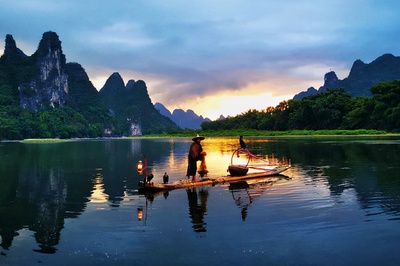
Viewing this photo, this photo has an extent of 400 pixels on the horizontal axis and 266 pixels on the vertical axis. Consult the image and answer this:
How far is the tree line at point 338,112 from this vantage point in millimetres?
81125

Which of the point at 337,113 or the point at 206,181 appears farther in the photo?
the point at 337,113

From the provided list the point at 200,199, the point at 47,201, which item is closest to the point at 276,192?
the point at 200,199

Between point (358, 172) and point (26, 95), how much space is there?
636ft

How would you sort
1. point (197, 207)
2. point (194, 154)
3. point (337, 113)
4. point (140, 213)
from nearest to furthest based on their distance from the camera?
1. point (140, 213)
2. point (197, 207)
3. point (194, 154)
4. point (337, 113)

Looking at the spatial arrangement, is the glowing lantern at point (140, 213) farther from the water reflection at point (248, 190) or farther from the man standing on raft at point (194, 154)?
the man standing on raft at point (194, 154)

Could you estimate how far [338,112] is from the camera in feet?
323

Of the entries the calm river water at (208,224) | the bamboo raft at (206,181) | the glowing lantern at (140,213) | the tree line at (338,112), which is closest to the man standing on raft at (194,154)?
the bamboo raft at (206,181)

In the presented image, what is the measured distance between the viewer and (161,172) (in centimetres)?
2353

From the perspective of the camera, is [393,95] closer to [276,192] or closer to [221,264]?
[276,192]

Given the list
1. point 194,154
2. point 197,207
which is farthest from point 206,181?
point 197,207

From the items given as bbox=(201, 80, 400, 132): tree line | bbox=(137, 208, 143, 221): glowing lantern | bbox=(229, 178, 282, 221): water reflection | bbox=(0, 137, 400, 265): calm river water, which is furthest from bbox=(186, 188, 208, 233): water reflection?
bbox=(201, 80, 400, 132): tree line

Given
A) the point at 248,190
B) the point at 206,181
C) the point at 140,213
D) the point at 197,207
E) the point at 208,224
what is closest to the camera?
the point at 208,224

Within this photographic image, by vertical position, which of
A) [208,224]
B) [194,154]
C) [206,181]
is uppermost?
[194,154]

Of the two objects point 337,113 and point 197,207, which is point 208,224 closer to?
point 197,207
